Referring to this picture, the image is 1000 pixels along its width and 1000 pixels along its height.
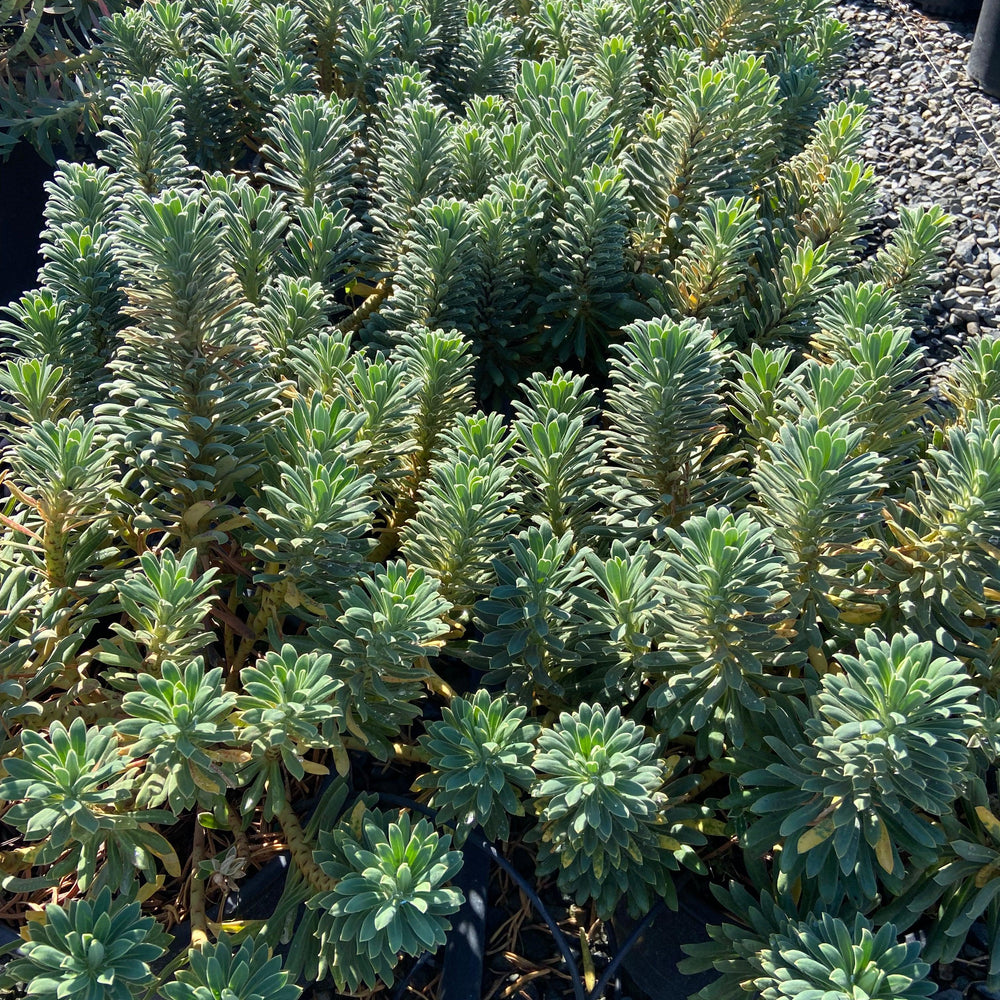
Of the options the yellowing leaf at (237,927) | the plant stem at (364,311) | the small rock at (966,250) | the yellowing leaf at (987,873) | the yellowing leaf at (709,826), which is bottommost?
the yellowing leaf at (237,927)

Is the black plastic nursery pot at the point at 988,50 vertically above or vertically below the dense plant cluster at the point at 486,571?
above

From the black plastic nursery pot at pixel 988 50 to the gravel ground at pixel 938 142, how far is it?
52mm

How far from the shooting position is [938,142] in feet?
13.3

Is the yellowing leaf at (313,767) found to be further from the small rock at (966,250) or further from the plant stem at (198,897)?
the small rock at (966,250)

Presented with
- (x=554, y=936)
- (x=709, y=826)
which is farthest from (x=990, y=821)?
(x=554, y=936)

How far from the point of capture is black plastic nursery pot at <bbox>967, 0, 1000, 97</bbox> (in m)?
4.34

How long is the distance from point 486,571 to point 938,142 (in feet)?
11.7

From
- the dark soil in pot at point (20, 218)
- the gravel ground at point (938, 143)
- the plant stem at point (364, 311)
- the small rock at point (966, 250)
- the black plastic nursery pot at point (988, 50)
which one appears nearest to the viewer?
the plant stem at point (364, 311)

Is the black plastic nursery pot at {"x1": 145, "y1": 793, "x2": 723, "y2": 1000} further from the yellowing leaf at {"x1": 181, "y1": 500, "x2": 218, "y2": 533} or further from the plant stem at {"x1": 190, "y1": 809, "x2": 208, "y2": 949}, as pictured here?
the yellowing leaf at {"x1": 181, "y1": 500, "x2": 218, "y2": 533}

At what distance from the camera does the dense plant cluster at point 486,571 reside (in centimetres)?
132

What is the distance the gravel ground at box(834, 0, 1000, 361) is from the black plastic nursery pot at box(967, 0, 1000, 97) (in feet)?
0.17

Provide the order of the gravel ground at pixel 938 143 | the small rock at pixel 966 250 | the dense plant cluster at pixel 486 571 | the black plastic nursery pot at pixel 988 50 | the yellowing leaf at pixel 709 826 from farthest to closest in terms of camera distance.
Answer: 1. the black plastic nursery pot at pixel 988 50
2. the small rock at pixel 966 250
3. the gravel ground at pixel 938 143
4. the yellowing leaf at pixel 709 826
5. the dense plant cluster at pixel 486 571

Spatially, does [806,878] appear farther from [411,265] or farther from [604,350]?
[411,265]

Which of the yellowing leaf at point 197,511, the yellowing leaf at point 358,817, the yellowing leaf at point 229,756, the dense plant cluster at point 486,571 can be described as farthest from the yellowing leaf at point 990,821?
the yellowing leaf at point 197,511
